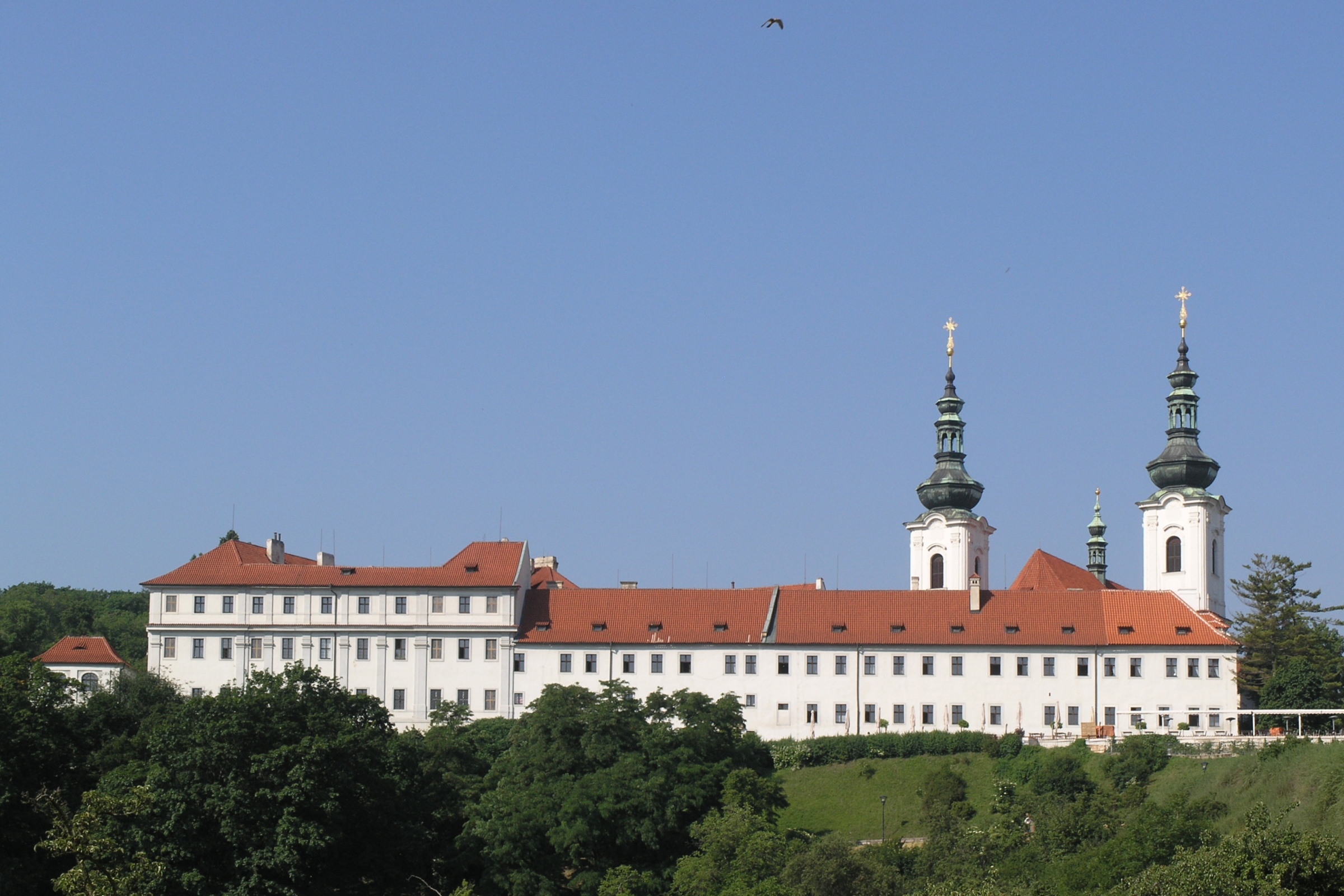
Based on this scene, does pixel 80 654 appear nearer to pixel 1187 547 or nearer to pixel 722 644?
pixel 722 644

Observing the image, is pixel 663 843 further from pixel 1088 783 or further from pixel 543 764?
pixel 1088 783

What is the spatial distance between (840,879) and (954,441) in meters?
49.7

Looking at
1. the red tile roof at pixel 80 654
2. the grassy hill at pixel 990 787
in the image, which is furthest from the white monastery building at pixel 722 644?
the red tile roof at pixel 80 654

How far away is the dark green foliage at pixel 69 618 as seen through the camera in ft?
352

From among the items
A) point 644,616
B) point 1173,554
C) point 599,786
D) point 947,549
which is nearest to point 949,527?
point 947,549

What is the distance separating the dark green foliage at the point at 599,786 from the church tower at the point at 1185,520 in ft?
98.4

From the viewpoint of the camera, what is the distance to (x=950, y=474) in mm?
93750

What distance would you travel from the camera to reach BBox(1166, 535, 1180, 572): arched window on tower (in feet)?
283

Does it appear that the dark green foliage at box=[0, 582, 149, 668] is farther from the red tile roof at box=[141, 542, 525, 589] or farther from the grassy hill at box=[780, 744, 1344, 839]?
the grassy hill at box=[780, 744, 1344, 839]

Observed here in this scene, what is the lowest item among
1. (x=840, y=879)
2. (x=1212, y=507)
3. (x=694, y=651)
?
(x=840, y=879)

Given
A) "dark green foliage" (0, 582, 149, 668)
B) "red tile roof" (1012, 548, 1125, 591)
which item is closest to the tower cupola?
"red tile roof" (1012, 548, 1125, 591)

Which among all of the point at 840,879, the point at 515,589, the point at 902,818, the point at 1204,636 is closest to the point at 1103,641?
the point at 1204,636

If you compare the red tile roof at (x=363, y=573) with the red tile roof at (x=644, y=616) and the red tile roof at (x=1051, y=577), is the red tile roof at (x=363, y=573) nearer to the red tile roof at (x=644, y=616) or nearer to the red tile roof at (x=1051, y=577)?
the red tile roof at (x=644, y=616)

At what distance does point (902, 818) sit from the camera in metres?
64.4
